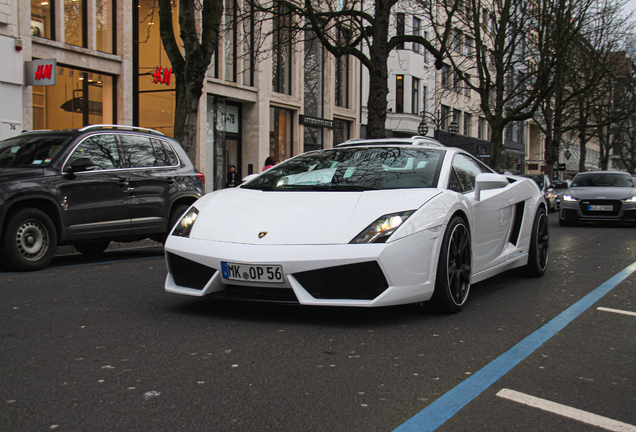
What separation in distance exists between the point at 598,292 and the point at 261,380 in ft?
13.6

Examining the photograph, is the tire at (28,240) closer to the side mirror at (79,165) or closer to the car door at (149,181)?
the side mirror at (79,165)

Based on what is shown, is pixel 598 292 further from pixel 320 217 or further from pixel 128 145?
pixel 128 145

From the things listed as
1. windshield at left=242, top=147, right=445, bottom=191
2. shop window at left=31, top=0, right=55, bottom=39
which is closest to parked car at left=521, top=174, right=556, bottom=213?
shop window at left=31, top=0, right=55, bottom=39

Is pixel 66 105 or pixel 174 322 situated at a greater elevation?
pixel 66 105

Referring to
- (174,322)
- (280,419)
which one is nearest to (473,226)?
(174,322)

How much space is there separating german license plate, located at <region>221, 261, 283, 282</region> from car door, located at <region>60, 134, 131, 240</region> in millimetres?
4135

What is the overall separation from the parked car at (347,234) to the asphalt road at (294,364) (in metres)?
0.27

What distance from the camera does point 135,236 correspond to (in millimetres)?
8930

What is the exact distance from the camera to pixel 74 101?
60.5ft

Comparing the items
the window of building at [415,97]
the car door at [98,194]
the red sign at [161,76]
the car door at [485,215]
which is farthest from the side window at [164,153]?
the window of building at [415,97]

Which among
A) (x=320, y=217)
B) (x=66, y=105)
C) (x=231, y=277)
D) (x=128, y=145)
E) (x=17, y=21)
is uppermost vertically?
(x=17, y=21)

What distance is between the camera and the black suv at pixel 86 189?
7391mm

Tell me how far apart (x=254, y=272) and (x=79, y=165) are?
419 cm

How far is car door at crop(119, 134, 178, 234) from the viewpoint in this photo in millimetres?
8758
